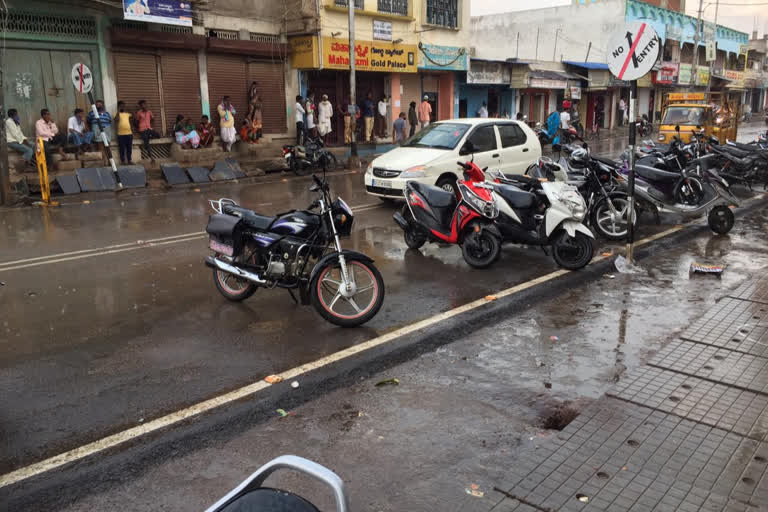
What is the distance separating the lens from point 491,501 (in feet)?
10.9

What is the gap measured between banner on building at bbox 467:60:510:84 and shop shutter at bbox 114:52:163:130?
15723mm

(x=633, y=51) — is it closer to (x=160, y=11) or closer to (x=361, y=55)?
(x=160, y=11)

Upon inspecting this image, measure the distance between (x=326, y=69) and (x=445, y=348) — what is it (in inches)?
823

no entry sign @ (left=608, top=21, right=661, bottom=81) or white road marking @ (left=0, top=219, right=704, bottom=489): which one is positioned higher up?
no entry sign @ (left=608, top=21, right=661, bottom=81)

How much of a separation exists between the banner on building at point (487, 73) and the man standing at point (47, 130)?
758 inches

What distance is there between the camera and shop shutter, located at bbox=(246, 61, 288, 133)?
22.8 m

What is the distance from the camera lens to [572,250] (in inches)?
316

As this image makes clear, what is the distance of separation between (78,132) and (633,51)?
14775 mm

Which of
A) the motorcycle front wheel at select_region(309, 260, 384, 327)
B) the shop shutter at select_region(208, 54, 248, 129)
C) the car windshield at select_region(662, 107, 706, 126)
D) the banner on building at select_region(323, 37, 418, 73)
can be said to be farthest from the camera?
the banner on building at select_region(323, 37, 418, 73)

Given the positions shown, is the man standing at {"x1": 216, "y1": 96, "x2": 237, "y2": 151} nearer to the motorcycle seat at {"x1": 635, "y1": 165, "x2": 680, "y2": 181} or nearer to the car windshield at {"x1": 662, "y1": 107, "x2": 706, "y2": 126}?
the motorcycle seat at {"x1": 635, "y1": 165, "x2": 680, "y2": 181}

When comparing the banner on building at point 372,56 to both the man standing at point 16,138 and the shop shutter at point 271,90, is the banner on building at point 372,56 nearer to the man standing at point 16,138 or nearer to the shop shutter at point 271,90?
the shop shutter at point 271,90

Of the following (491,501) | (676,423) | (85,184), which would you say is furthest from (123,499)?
(85,184)

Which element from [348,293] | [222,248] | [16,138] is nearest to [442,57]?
[16,138]

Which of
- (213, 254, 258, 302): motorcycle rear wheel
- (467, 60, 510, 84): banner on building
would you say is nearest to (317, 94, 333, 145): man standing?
(467, 60, 510, 84): banner on building
